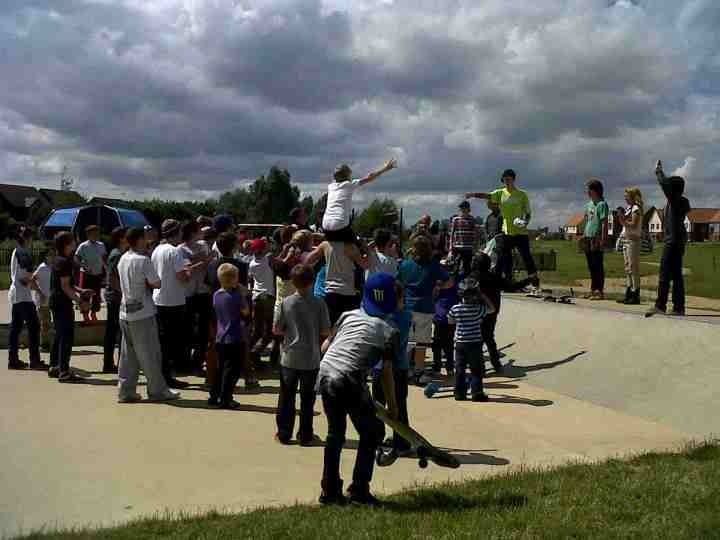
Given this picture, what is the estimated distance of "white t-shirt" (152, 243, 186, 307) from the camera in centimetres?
799

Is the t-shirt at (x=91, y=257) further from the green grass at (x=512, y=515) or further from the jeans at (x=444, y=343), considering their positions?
the green grass at (x=512, y=515)

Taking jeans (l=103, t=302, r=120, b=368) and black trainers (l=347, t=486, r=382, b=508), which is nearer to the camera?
black trainers (l=347, t=486, r=382, b=508)

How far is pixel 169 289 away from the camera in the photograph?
26.5 feet

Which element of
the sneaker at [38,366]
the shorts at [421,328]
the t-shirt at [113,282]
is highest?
the t-shirt at [113,282]

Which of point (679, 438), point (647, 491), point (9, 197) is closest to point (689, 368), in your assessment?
point (679, 438)

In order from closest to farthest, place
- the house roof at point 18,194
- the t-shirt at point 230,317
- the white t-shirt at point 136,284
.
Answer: the t-shirt at point 230,317 → the white t-shirt at point 136,284 → the house roof at point 18,194

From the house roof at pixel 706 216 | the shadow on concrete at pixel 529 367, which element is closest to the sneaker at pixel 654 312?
the shadow on concrete at pixel 529 367

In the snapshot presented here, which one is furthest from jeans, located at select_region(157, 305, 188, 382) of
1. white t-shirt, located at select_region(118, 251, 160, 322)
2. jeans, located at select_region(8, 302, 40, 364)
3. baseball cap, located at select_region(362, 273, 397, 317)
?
baseball cap, located at select_region(362, 273, 397, 317)

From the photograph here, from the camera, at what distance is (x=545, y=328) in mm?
9828

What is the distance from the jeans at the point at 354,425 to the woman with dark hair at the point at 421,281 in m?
3.91

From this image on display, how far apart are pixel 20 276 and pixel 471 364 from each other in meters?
5.79

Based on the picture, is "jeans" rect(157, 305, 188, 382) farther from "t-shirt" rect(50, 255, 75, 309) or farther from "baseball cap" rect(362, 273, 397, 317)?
"baseball cap" rect(362, 273, 397, 317)

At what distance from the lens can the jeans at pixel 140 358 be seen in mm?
7371

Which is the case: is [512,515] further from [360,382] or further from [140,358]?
[140,358]
